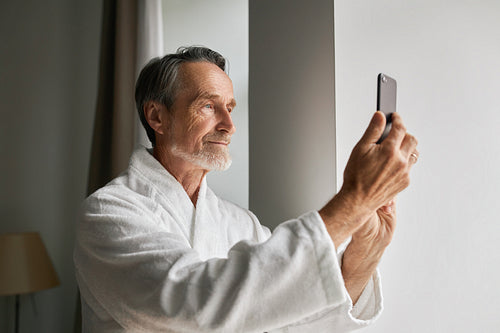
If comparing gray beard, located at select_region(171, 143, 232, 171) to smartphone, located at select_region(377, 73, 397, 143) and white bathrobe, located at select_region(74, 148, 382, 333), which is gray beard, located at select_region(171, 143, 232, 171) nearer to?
white bathrobe, located at select_region(74, 148, 382, 333)

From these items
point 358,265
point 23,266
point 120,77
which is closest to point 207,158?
point 358,265

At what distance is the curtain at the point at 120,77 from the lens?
5.75 feet

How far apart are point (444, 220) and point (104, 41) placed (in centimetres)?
147

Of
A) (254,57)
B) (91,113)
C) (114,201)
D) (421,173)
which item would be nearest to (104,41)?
(91,113)

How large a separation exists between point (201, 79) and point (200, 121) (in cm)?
11

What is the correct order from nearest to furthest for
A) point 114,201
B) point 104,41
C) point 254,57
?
point 114,201 < point 254,57 < point 104,41

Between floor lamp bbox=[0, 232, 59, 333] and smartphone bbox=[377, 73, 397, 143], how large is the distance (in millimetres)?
1769

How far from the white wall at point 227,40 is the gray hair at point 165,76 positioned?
554 mm

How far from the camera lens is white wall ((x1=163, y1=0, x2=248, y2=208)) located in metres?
1.79

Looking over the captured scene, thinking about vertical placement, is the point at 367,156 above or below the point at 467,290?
above

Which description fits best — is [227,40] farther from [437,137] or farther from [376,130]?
[376,130]

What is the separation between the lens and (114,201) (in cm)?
92

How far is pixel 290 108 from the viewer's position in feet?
4.38

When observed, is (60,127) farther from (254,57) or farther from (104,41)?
(254,57)
